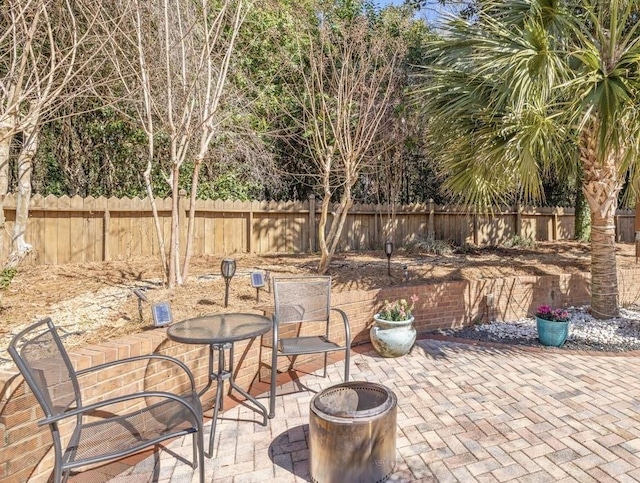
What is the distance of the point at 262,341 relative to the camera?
366cm

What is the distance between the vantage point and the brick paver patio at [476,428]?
229cm

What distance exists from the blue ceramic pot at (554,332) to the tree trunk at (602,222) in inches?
46.2

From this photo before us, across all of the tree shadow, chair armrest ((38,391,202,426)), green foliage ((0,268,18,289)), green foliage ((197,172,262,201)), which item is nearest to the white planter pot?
the tree shadow

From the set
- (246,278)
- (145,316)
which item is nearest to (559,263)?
(246,278)

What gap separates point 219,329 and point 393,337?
7.22ft

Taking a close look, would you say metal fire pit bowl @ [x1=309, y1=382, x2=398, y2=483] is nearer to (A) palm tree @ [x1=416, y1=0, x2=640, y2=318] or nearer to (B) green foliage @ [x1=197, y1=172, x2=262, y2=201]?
(A) palm tree @ [x1=416, y1=0, x2=640, y2=318]

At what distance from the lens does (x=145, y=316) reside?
3.45m

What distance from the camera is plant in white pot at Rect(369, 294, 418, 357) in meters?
4.18

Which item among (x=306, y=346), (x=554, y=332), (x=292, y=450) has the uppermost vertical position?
(x=306, y=346)

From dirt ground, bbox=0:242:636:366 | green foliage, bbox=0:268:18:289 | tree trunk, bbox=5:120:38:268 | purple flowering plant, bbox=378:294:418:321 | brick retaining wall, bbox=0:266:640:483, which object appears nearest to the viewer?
brick retaining wall, bbox=0:266:640:483

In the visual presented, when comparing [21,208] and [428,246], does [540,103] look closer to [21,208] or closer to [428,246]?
[428,246]

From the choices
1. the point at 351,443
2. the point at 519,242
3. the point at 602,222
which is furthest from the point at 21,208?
the point at 519,242

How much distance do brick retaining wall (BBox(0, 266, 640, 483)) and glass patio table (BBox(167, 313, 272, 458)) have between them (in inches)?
12.2

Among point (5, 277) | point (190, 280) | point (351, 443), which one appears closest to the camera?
point (351, 443)
